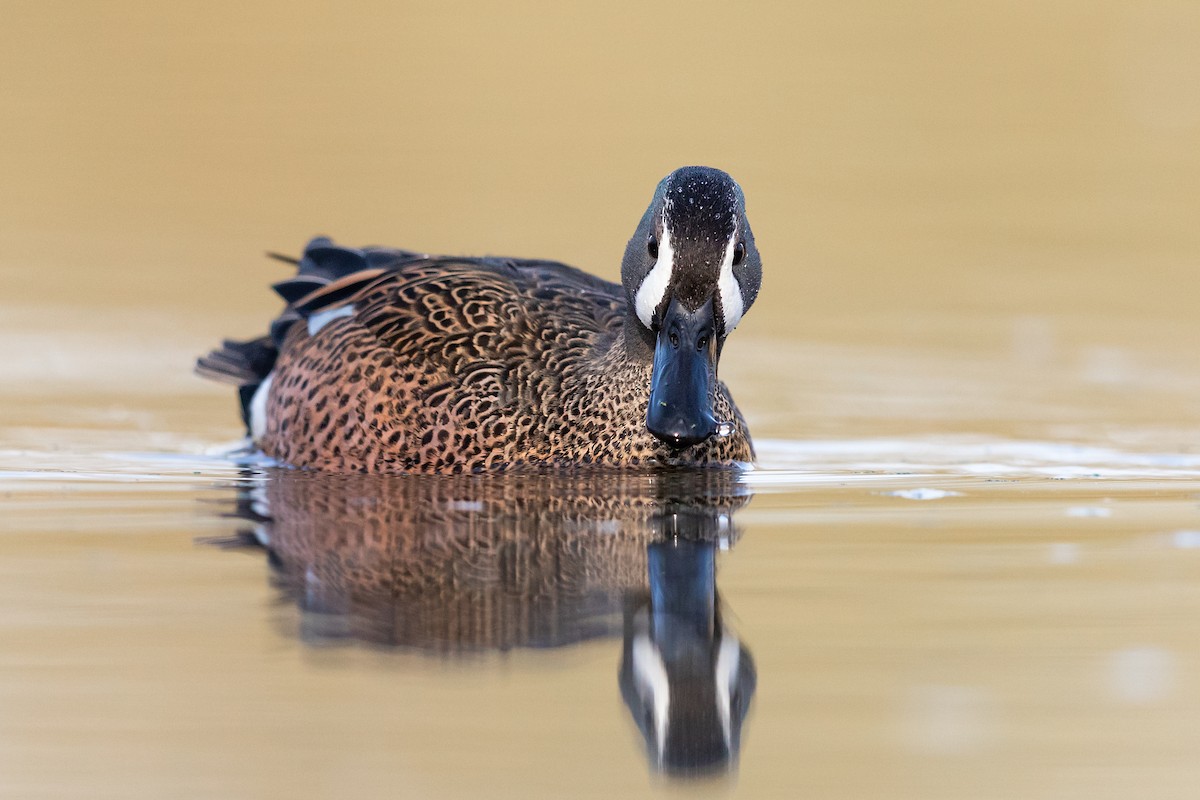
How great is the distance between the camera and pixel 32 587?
5664mm

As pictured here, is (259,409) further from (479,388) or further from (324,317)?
(479,388)

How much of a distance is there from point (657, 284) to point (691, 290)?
0.19 metres

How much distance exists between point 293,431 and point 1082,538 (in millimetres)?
3564

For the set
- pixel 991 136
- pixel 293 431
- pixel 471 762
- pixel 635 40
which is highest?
pixel 635 40

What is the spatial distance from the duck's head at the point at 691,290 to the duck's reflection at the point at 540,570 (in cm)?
37

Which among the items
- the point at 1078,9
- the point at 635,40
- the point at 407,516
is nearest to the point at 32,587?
the point at 407,516

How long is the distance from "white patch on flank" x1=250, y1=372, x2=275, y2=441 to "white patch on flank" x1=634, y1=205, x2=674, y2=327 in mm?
2223

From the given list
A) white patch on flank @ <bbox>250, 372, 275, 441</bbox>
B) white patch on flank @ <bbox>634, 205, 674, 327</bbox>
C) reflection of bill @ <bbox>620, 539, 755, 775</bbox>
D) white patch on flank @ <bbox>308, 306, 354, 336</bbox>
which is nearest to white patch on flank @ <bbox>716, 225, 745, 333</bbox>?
white patch on flank @ <bbox>634, 205, 674, 327</bbox>

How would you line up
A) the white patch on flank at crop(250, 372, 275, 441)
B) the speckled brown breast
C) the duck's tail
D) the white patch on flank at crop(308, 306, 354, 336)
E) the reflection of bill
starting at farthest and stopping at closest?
1. the white patch on flank at crop(250, 372, 275, 441)
2. the duck's tail
3. the white patch on flank at crop(308, 306, 354, 336)
4. the speckled brown breast
5. the reflection of bill

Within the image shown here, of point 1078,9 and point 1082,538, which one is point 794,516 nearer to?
point 1082,538

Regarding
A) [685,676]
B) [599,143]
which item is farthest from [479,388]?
[599,143]

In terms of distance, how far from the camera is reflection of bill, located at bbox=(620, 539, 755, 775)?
4.28 m

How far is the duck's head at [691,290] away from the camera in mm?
7152

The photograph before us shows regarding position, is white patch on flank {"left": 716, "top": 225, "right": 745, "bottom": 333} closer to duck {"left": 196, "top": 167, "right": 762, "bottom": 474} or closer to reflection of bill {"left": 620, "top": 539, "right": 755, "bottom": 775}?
duck {"left": 196, "top": 167, "right": 762, "bottom": 474}
